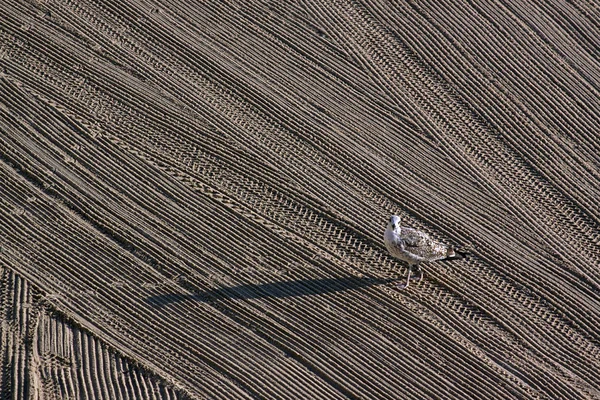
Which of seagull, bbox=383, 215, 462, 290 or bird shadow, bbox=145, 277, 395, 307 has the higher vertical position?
seagull, bbox=383, 215, 462, 290

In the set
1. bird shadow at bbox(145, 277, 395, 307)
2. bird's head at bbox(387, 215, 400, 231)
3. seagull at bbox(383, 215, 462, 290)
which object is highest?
bird's head at bbox(387, 215, 400, 231)

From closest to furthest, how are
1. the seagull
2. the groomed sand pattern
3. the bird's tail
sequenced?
the groomed sand pattern, the seagull, the bird's tail

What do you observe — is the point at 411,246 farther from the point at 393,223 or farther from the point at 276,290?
the point at 276,290

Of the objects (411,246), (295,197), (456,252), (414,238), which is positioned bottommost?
(411,246)

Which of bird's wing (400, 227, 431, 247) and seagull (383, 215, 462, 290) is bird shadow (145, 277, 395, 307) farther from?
bird's wing (400, 227, 431, 247)

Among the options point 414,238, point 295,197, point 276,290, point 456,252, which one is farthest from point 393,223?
point 276,290

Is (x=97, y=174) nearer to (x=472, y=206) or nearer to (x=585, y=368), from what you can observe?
(x=472, y=206)

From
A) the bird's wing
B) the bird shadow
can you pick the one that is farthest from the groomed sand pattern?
the bird's wing
